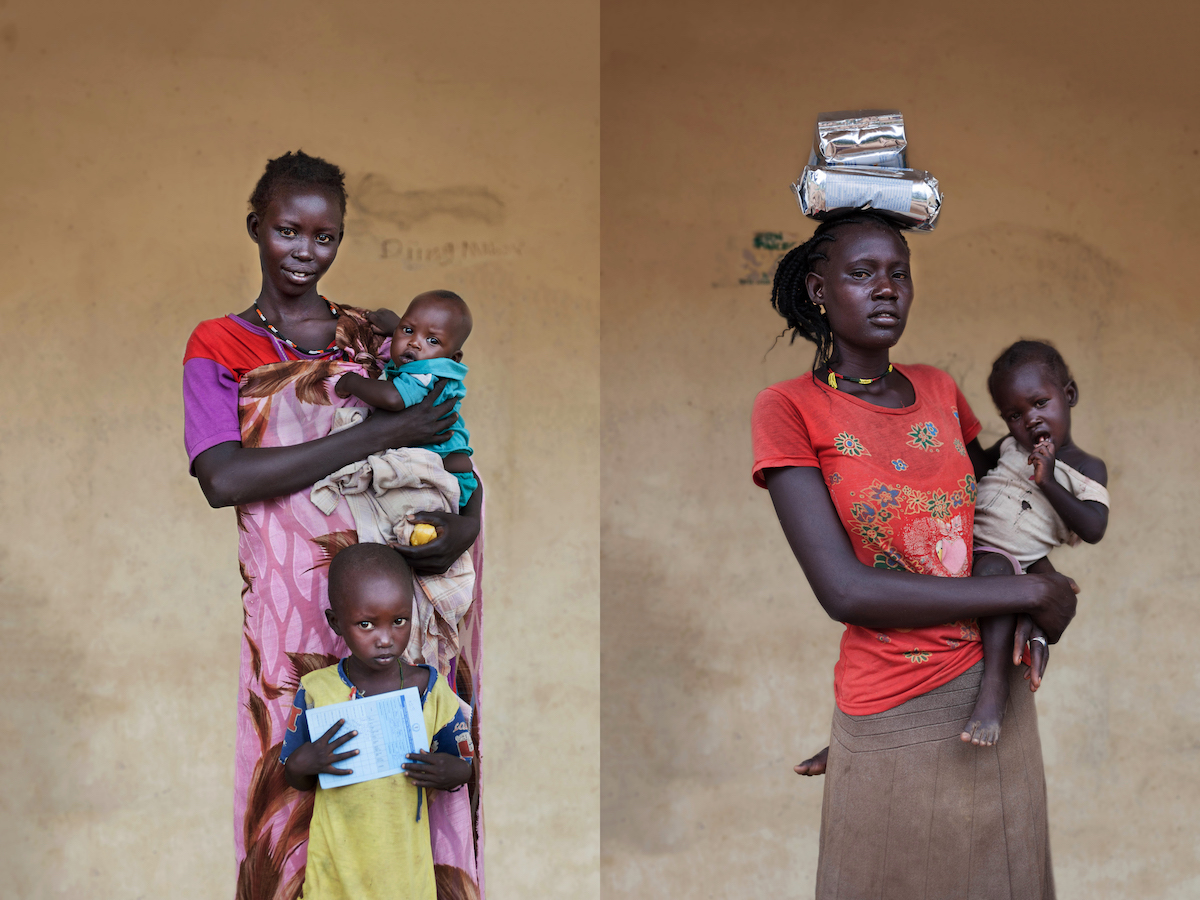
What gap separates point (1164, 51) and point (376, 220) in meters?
3.03

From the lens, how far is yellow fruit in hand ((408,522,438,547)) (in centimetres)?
202

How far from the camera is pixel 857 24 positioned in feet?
13.6

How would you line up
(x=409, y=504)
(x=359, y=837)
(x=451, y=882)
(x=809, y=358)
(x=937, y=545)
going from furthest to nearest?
(x=809, y=358)
(x=451, y=882)
(x=409, y=504)
(x=359, y=837)
(x=937, y=545)

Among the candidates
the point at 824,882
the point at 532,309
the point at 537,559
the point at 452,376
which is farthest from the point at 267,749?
the point at 532,309

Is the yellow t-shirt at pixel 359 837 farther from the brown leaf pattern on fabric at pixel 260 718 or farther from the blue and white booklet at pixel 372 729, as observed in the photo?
the brown leaf pattern on fabric at pixel 260 718

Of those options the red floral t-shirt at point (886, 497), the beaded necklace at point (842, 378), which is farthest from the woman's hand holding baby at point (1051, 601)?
the beaded necklace at point (842, 378)

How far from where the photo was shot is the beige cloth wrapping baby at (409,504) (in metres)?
2.02

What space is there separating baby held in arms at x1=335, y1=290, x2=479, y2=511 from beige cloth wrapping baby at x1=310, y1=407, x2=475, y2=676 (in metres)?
0.07

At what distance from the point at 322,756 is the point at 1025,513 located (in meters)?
1.32

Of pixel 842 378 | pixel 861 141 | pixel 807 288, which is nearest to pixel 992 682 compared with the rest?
pixel 842 378

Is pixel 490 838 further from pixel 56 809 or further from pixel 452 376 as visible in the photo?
pixel 452 376

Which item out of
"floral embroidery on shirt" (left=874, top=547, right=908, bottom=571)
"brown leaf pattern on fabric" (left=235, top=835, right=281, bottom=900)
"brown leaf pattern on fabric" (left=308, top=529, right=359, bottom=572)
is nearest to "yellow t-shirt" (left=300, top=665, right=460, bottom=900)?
"brown leaf pattern on fabric" (left=235, top=835, right=281, bottom=900)

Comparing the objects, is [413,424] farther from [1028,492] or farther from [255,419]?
[1028,492]

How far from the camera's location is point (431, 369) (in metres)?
2.11
